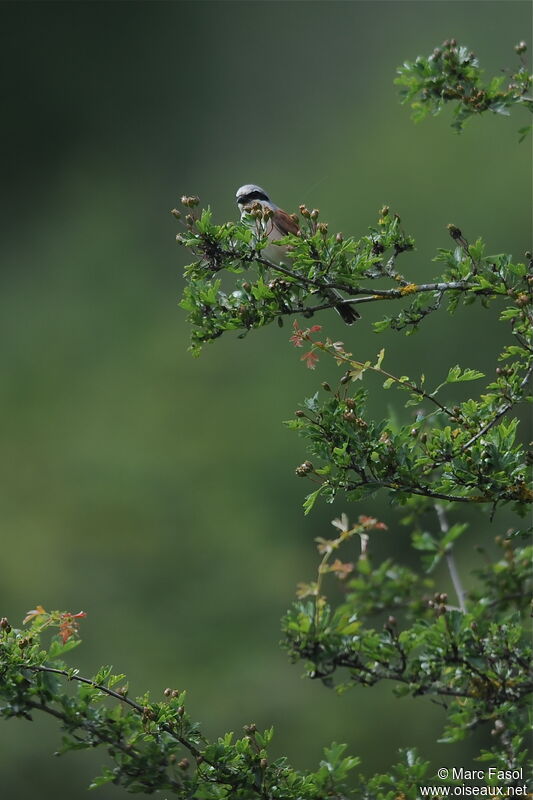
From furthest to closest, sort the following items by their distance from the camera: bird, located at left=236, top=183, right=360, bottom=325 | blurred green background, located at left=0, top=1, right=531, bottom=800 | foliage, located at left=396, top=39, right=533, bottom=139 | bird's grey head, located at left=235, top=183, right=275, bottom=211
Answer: blurred green background, located at left=0, top=1, right=531, bottom=800 < bird's grey head, located at left=235, top=183, right=275, bottom=211 < bird, located at left=236, top=183, right=360, bottom=325 < foliage, located at left=396, top=39, right=533, bottom=139

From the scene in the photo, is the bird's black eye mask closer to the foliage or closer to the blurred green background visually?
the foliage

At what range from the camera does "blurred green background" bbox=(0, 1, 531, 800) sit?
1109cm

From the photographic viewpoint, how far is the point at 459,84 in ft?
12.1

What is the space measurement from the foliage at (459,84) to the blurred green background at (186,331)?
24.5ft

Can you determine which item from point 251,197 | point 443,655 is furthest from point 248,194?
point 443,655

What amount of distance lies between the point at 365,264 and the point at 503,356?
552 millimetres

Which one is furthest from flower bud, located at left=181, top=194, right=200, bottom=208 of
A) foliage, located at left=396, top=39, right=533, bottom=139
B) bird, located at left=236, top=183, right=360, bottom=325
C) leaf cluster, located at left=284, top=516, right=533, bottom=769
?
leaf cluster, located at left=284, top=516, right=533, bottom=769

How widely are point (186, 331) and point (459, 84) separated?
12.1 meters

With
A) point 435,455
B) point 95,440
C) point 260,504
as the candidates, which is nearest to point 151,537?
point 260,504

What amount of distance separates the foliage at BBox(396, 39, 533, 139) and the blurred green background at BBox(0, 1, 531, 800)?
745 centimetres

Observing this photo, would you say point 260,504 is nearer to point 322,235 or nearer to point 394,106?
point 394,106

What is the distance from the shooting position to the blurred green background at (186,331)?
11.1 m

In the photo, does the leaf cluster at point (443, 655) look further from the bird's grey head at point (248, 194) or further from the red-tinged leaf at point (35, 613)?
the bird's grey head at point (248, 194)

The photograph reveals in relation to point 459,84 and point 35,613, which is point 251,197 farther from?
point 35,613
